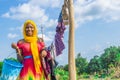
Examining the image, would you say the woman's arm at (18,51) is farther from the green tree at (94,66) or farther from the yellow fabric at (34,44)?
the green tree at (94,66)

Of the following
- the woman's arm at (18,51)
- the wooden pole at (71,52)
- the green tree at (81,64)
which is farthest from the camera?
the green tree at (81,64)

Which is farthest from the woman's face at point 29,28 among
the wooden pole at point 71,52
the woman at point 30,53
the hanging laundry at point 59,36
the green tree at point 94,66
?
the green tree at point 94,66

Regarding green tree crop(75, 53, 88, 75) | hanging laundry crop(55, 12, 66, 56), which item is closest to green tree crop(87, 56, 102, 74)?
green tree crop(75, 53, 88, 75)

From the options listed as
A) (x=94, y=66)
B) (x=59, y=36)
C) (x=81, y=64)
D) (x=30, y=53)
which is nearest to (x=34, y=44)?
(x=30, y=53)

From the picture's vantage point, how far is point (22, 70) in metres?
5.47

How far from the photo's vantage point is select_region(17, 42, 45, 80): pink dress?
5426 millimetres

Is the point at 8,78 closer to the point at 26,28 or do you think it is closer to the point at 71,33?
the point at 26,28

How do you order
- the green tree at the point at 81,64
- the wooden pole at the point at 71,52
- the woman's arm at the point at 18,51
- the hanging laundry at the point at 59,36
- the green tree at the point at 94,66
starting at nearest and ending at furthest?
the woman's arm at the point at 18,51
the wooden pole at the point at 71,52
the hanging laundry at the point at 59,36
the green tree at the point at 94,66
the green tree at the point at 81,64

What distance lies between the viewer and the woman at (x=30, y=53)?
5410 mm

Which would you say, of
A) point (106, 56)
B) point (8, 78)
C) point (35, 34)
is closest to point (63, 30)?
point (35, 34)

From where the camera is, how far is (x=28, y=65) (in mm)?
5473

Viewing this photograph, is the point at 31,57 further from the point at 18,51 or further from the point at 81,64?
the point at 81,64

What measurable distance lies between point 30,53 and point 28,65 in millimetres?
176

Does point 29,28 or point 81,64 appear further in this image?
point 81,64
